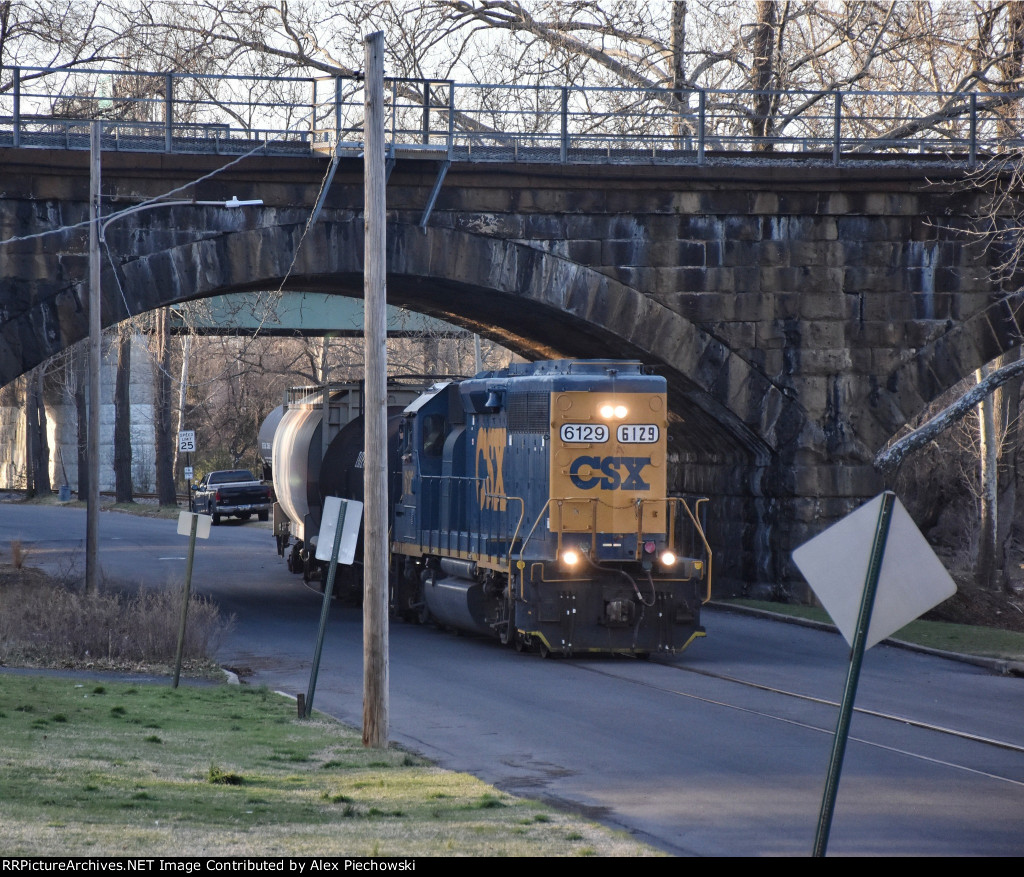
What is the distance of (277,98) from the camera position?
94.0ft

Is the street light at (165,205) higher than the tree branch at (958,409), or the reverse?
the street light at (165,205)

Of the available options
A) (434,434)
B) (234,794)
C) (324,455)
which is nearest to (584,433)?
(434,434)

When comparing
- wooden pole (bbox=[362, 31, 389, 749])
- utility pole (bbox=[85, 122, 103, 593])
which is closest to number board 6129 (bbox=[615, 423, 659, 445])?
wooden pole (bbox=[362, 31, 389, 749])

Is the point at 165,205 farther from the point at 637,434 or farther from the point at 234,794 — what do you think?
the point at 234,794

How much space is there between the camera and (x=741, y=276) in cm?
2439

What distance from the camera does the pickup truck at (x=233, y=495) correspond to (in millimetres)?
50438

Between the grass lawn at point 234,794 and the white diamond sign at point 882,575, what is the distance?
215 centimetres

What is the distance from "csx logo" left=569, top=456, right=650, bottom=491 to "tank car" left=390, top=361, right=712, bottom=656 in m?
0.01

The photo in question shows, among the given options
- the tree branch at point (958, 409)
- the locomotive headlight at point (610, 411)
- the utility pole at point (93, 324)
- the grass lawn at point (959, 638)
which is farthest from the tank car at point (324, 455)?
the tree branch at point (958, 409)

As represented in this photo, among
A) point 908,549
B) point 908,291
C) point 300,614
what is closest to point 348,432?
point 300,614

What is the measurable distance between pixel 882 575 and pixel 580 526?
11515 millimetres

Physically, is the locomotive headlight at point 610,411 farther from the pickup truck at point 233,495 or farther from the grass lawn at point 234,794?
the pickup truck at point 233,495

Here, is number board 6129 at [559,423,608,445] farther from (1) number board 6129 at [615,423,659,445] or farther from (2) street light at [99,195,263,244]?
(2) street light at [99,195,263,244]

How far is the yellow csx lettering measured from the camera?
19.6 m
